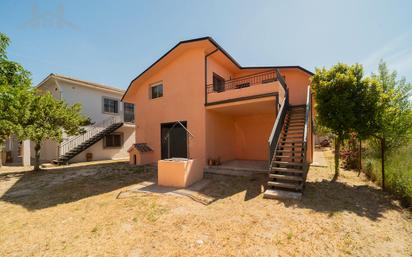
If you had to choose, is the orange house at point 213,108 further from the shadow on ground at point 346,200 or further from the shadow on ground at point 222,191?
the shadow on ground at point 346,200

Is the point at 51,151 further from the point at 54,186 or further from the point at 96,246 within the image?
the point at 96,246

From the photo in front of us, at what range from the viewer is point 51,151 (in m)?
15.6

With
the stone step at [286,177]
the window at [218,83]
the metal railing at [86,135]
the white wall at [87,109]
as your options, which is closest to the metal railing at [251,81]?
the window at [218,83]

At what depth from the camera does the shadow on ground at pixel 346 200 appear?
4.65 metres

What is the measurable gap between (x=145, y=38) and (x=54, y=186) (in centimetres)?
956

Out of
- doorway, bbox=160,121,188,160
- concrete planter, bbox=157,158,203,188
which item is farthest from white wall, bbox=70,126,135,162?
concrete planter, bbox=157,158,203,188

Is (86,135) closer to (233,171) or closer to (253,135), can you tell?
(233,171)

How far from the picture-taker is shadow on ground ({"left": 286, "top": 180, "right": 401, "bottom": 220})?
15.3 feet

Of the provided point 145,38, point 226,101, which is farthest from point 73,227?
point 145,38

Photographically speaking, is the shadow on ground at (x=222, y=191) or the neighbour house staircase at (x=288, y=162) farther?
the neighbour house staircase at (x=288, y=162)

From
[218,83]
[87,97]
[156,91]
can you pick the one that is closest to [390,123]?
[218,83]

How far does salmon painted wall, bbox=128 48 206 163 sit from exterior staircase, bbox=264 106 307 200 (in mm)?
4017

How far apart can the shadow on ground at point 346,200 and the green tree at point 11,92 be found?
9.74 meters

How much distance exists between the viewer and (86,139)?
16.2m
